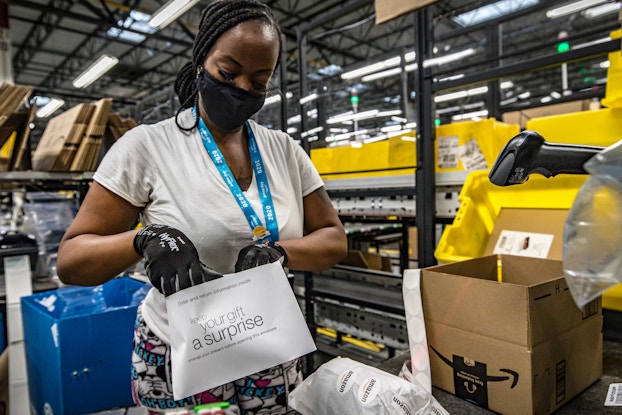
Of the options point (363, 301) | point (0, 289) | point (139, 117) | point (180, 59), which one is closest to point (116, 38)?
point (180, 59)

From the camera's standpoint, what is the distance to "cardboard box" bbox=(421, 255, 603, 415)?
31.1 inches

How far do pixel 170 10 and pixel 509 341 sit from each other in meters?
5.55

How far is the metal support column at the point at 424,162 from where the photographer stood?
6.74 ft

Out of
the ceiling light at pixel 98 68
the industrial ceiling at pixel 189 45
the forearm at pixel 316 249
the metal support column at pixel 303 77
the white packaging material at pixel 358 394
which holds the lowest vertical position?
the white packaging material at pixel 358 394

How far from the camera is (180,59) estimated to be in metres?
11.9

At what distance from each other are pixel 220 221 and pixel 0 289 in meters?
2.16

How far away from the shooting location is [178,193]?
947 millimetres

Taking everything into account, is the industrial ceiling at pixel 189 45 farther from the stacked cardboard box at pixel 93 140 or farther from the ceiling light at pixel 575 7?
the stacked cardboard box at pixel 93 140

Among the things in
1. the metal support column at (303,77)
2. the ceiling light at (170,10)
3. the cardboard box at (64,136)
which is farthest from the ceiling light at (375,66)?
the cardboard box at (64,136)

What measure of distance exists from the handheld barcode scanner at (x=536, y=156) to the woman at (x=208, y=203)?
19.4 inches

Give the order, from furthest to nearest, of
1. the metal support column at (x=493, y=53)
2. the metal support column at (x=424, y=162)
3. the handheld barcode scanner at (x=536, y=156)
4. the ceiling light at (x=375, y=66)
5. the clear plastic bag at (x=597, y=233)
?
1. the ceiling light at (x=375, y=66)
2. the metal support column at (x=493, y=53)
3. the metal support column at (x=424, y=162)
4. the handheld barcode scanner at (x=536, y=156)
5. the clear plastic bag at (x=597, y=233)

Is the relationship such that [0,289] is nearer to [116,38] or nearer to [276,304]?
[276,304]

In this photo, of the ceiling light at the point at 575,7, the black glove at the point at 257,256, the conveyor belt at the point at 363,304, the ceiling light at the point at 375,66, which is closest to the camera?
the black glove at the point at 257,256

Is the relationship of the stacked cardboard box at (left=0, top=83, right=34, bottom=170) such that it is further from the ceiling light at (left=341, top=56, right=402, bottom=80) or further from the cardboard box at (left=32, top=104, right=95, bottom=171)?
the ceiling light at (left=341, top=56, right=402, bottom=80)
